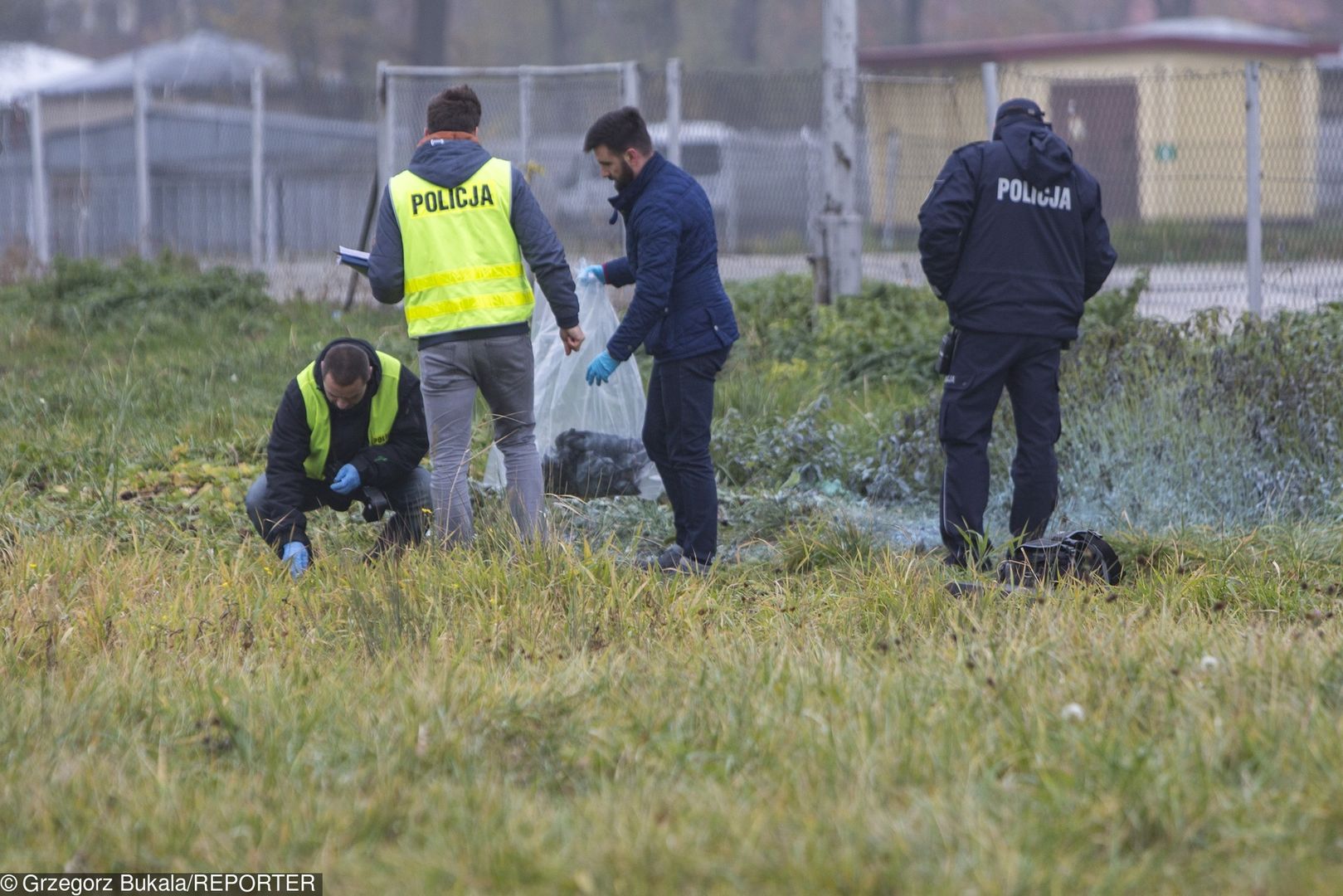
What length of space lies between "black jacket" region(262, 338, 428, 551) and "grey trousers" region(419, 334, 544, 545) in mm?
70

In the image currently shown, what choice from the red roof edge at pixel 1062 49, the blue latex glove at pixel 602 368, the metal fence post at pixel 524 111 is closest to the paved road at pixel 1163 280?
the metal fence post at pixel 524 111

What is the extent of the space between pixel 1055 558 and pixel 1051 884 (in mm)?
2251

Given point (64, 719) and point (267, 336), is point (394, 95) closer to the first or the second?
point (267, 336)

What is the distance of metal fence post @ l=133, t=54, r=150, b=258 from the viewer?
12.2m

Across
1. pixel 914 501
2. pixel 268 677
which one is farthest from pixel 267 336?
pixel 268 677

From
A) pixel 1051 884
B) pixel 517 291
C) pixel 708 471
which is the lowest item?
pixel 1051 884

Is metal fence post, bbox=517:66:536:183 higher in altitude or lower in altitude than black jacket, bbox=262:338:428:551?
higher

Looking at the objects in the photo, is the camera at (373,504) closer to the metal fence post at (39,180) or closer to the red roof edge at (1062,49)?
the metal fence post at (39,180)

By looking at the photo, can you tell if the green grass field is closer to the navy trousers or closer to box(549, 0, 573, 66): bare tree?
the navy trousers

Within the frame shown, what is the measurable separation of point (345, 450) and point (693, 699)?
2230mm

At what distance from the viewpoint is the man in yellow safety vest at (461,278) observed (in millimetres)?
5035

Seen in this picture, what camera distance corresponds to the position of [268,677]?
3.53m

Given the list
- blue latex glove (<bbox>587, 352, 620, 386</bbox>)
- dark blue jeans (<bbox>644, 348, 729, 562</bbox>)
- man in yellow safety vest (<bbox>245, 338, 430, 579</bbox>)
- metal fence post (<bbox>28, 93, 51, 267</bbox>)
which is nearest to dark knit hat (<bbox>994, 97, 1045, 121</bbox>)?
dark blue jeans (<bbox>644, 348, 729, 562</bbox>)

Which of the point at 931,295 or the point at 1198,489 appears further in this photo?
the point at 931,295
